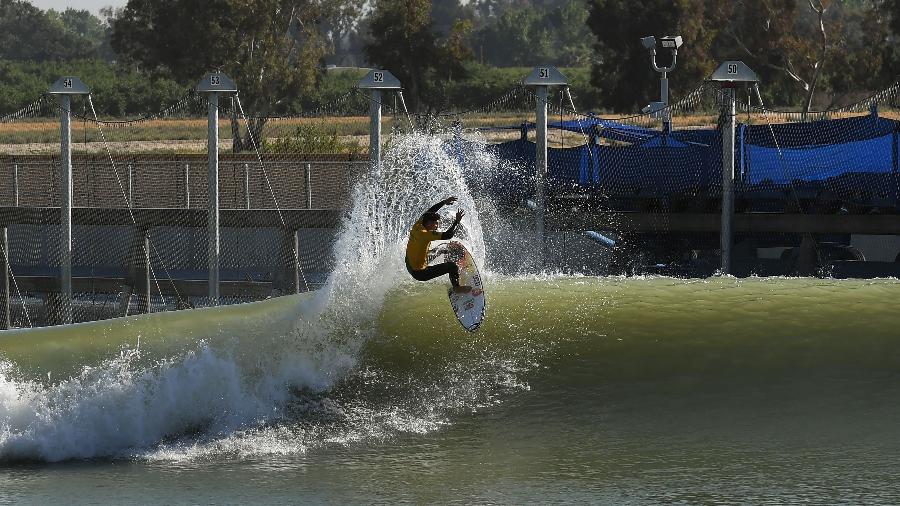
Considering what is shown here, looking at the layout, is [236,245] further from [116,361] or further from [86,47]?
[86,47]

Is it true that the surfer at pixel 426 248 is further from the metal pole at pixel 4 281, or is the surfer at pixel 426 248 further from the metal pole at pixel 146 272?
the metal pole at pixel 4 281

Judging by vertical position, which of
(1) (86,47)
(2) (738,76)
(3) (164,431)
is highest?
(1) (86,47)

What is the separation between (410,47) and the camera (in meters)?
58.9

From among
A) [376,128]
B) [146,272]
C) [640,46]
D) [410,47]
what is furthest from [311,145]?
[376,128]

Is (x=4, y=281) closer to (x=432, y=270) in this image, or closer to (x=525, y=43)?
(x=432, y=270)

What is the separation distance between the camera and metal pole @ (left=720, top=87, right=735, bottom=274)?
2013 centimetres

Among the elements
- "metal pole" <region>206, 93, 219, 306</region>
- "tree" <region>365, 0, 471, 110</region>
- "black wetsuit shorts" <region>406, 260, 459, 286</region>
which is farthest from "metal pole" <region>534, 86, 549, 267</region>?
"tree" <region>365, 0, 471, 110</region>

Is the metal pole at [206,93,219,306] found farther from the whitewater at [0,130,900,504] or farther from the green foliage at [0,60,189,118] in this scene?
the green foliage at [0,60,189,118]

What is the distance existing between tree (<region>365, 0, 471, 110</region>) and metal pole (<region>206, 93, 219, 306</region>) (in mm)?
37242

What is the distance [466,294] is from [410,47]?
43.3m

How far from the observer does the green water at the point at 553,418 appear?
12.2 m

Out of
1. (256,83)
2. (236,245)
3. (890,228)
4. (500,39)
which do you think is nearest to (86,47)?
(500,39)

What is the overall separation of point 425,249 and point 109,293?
9.18 m

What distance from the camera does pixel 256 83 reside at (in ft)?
183
